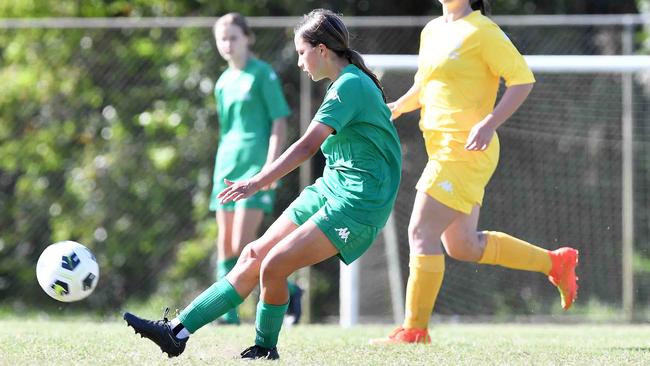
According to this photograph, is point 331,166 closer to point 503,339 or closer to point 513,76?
point 513,76

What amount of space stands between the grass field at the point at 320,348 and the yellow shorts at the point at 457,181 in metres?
0.74

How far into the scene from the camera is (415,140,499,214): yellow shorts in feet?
18.5

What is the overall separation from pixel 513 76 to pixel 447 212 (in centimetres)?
76

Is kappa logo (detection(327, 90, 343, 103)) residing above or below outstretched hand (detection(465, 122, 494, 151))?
above

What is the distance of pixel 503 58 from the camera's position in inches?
219

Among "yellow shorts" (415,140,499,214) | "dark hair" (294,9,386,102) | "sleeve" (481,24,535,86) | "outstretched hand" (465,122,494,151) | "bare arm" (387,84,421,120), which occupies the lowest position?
"yellow shorts" (415,140,499,214)

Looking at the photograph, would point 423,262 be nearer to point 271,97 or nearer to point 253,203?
point 253,203

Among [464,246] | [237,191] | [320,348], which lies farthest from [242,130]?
[237,191]

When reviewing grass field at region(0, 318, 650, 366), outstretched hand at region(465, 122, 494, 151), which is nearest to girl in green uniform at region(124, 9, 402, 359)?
grass field at region(0, 318, 650, 366)

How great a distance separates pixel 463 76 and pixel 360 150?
1.09 m

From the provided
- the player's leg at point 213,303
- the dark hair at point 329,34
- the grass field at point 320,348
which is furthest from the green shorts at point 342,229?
the dark hair at point 329,34

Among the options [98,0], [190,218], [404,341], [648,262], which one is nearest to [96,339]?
[404,341]

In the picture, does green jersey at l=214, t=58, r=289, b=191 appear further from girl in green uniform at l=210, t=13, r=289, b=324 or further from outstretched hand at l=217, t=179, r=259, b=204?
outstretched hand at l=217, t=179, r=259, b=204

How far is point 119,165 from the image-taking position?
10109 millimetres
